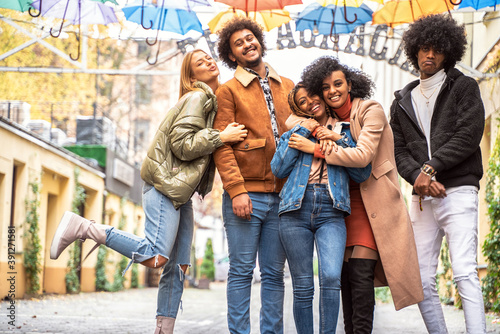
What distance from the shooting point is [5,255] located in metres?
13.8

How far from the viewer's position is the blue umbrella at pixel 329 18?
9531 mm

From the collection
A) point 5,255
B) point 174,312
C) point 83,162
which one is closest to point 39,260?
point 5,255

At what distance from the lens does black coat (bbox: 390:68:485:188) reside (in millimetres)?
5102

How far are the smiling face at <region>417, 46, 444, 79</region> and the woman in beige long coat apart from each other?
0.67 metres

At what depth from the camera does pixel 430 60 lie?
5391 millimetres

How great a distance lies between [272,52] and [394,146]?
6005 millimetres

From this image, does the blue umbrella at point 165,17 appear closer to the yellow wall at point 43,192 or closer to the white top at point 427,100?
the white top at point 427,100

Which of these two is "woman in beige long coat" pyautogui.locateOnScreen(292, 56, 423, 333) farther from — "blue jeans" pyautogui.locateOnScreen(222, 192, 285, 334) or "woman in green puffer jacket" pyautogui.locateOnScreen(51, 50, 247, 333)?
"woman in green puffer jacket" pyautogui.locateOnScreen(51, 50, 247, 333)

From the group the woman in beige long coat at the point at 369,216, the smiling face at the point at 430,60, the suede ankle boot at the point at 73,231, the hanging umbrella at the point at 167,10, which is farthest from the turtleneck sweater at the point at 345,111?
the hanging umbrella at the point at 167,10

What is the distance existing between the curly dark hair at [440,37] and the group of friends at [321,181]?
0.04 ft

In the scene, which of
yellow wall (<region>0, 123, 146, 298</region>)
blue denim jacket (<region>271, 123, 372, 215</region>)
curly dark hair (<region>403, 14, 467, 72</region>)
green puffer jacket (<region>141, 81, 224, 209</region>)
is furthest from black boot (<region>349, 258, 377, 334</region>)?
yellow wall (<region>0, 123, 146, 298</region>)

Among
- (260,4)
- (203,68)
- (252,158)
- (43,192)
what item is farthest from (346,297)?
(43,192)

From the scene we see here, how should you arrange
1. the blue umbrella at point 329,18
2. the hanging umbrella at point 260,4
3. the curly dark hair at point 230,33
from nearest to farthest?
1. the curly dark hair at point 230,33
2. the hanging umbrella at point 260,4
3. the blue umbrella at point 329,18

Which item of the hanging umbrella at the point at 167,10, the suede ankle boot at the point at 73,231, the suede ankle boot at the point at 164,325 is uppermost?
the hanging umbrella at the point at 167,10
